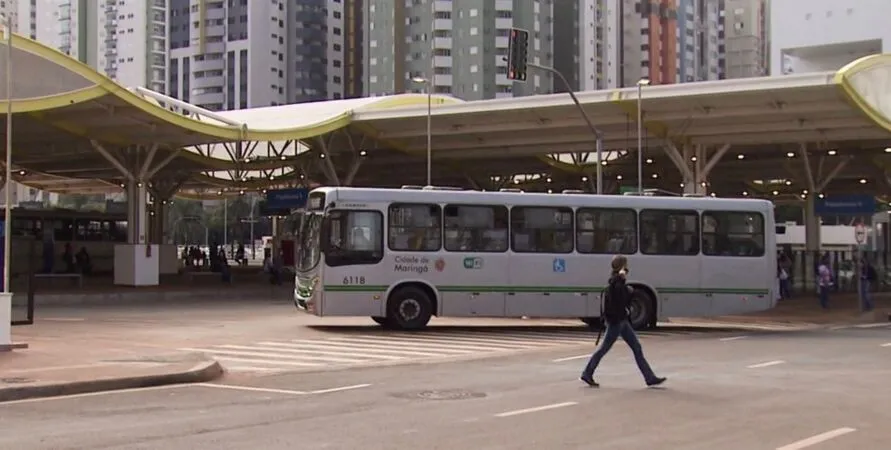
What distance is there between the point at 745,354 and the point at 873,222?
154 ft

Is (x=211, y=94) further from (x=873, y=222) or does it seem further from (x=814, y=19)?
(x=873, y=222)

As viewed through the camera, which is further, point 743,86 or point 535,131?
point 535,131

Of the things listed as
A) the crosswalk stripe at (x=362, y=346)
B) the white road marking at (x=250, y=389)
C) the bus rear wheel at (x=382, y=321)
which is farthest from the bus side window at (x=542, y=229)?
the white road marking at (x=250, y=389)

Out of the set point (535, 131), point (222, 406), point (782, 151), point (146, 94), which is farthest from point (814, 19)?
point (222, 406)

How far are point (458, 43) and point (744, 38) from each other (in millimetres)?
59443

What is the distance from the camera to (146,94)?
4097 centimetres

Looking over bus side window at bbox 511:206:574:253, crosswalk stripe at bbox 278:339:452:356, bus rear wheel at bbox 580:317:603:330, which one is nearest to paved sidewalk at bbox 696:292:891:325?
bus rear wheel at bbox 580:317:603:330

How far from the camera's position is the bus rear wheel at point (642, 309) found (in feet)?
84.6

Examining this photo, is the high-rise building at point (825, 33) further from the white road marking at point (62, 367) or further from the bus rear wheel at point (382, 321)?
the white road marking at point (62, 367)

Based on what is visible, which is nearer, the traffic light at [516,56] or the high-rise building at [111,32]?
the traffic light at [516,56]

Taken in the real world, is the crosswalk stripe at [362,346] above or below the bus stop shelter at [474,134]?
below

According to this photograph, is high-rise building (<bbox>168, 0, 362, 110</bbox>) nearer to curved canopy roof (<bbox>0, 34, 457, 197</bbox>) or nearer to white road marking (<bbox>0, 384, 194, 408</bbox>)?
curved canopy roof (<bbox>0, 34, 457, 197</bbox>)

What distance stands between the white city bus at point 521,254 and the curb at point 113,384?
780 centimetres

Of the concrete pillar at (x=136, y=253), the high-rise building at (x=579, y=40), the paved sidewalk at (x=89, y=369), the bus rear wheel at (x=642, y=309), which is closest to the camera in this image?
the paved sidewalk at (x=89, y=369)
